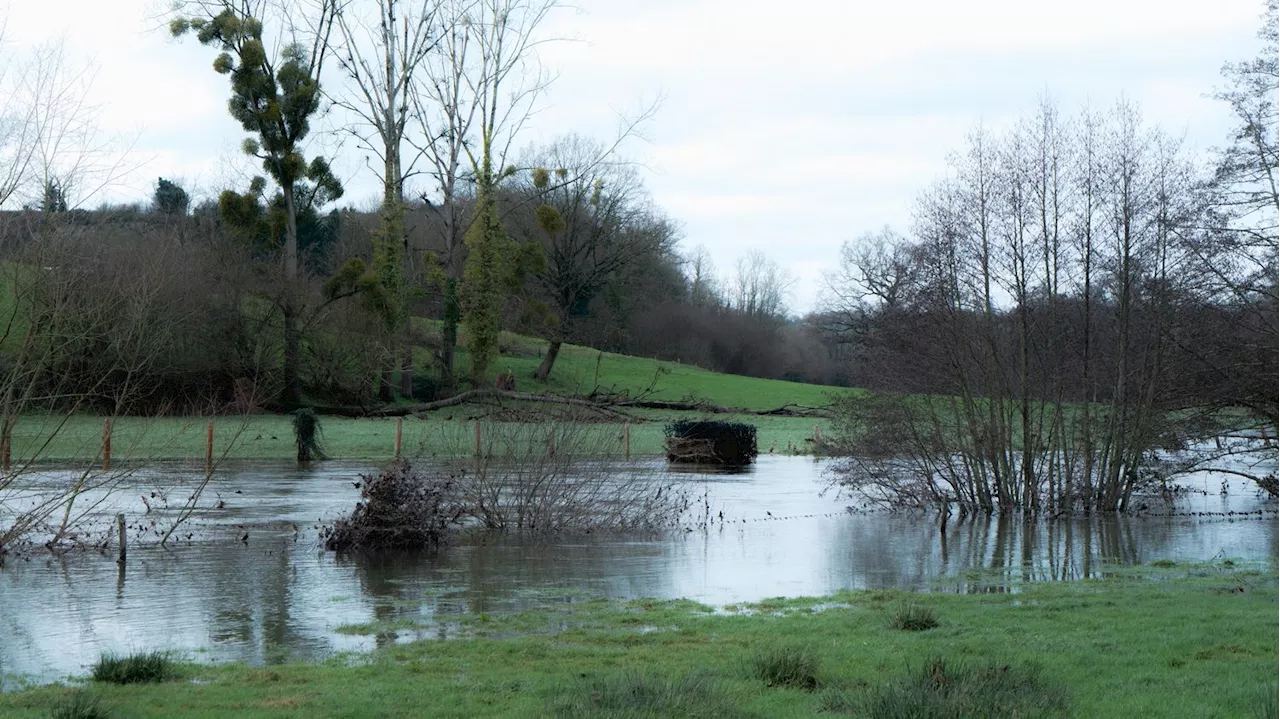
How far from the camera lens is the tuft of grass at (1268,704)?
629 centimetres

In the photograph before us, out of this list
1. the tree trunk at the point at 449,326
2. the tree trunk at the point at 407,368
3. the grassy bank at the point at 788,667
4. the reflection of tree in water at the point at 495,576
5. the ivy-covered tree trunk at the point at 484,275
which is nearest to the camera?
the grassy bank at the point at 788,667

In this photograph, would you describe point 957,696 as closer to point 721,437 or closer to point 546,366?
point 721,437

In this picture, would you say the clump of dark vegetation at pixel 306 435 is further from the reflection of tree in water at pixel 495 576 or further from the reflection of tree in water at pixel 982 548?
the reflection of tree in water at pixel 982 548

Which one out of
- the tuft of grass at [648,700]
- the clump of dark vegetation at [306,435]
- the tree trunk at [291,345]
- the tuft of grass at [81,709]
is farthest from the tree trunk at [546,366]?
the tuft of grass at [81,709]

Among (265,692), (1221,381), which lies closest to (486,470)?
(265,692)

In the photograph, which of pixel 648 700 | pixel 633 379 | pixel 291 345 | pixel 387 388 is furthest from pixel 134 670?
pixel 633 379

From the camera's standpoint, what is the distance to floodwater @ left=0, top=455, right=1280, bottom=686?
36.5 ft

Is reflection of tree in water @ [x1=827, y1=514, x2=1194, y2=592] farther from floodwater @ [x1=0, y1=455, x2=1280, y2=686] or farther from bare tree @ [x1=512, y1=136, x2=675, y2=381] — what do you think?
bare tree @ [x1=512, y1=136, x2=675, y2=381]

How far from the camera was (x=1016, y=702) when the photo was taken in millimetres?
6812

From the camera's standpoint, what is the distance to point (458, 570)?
1588 centimetres

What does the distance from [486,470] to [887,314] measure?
999cm

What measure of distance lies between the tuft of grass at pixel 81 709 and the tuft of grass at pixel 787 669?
4.00m

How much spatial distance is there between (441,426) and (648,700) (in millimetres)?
13958

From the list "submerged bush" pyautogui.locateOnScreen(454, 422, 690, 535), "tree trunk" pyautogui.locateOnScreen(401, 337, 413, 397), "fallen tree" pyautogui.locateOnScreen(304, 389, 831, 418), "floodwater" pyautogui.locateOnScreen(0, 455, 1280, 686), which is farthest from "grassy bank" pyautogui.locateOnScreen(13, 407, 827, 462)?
"floodwater" pyautogui.locateOnScreen(0, 455, 1280, 686)
